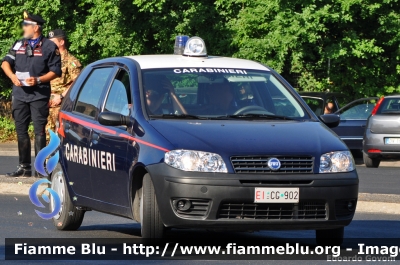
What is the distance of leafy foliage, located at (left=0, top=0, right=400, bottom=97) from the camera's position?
88.8ft

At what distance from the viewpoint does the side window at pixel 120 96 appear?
9211 mm

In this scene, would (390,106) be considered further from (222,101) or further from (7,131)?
(222,101)

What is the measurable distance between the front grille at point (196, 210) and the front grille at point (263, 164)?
13.4 inches

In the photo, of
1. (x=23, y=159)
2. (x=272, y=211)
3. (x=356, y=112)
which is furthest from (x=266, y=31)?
(x=272, y=211)

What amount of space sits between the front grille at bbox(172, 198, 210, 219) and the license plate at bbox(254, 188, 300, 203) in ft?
1.22

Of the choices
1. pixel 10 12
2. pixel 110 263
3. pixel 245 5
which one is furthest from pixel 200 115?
pixel 10 12

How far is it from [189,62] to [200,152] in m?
1.83

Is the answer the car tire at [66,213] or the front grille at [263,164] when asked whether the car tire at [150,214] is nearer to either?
the front grille at [263,164]

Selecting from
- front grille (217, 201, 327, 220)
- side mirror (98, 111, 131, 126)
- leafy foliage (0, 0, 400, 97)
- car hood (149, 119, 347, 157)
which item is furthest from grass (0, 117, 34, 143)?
front grille (217, 201, 327, 220)

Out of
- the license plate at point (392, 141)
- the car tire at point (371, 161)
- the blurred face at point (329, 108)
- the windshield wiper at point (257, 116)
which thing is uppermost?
the windshield wiper at point (257, 116)

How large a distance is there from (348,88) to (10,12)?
31.5 feet

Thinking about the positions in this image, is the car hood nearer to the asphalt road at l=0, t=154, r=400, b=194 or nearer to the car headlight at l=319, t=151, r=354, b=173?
the car headlight at l=319, t=151, r=354, b=173

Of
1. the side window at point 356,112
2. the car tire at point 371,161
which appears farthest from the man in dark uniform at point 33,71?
the side window at point 356,112

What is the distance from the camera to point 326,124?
9.54m
